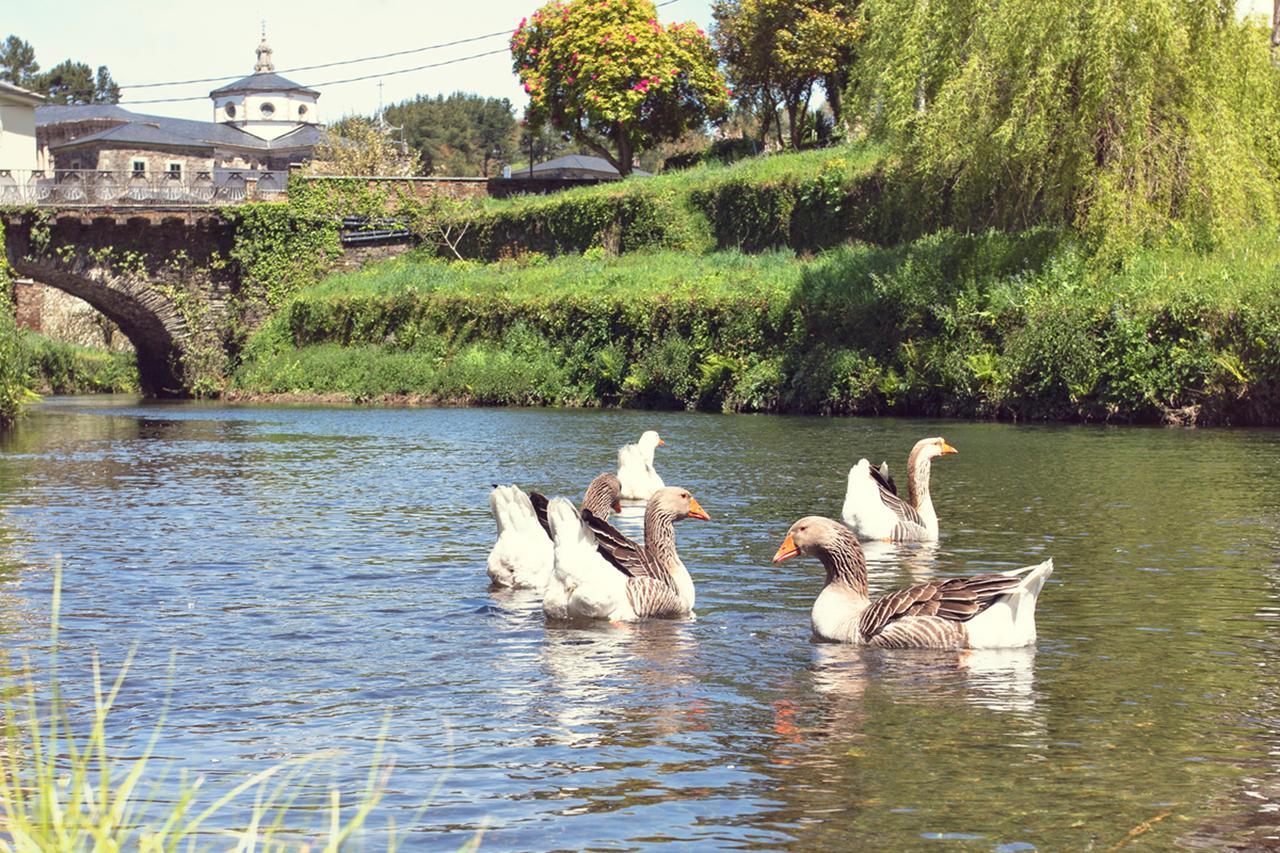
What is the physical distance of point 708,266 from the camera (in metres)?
48.1

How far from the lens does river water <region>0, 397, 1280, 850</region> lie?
697cm

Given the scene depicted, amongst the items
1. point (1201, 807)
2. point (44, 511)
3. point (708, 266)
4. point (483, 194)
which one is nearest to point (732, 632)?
point (1201, 807)

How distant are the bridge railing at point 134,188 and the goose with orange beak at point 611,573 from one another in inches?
1736

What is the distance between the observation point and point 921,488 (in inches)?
→ 617

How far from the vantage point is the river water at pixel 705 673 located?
22.9 ft

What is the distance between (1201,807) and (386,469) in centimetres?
1843

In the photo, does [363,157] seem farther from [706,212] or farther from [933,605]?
[933,605]

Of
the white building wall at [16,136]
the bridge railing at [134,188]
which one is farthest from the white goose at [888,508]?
the white building wall at [16,136]

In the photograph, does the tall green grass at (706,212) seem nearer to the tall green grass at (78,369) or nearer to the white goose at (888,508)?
the tall green grass at (78,369)

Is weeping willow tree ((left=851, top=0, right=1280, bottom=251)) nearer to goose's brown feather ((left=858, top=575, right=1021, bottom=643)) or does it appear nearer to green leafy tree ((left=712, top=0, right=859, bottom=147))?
goose's brown feather ((left=858, top=575, right=1021, bottom=643))

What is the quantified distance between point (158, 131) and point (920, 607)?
317 ft

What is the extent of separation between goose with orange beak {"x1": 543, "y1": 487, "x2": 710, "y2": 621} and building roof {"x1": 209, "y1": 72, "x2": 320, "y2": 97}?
132689mm

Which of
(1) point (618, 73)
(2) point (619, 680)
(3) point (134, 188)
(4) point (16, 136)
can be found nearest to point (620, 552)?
(2) point (619, 680)

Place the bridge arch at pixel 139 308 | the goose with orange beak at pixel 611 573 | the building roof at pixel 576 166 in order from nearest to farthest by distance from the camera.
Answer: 1. the goose with orange beak at pixel 611 573
2. the bridge arch at pixel 139 308
3. the building roof at pixel 576 166
